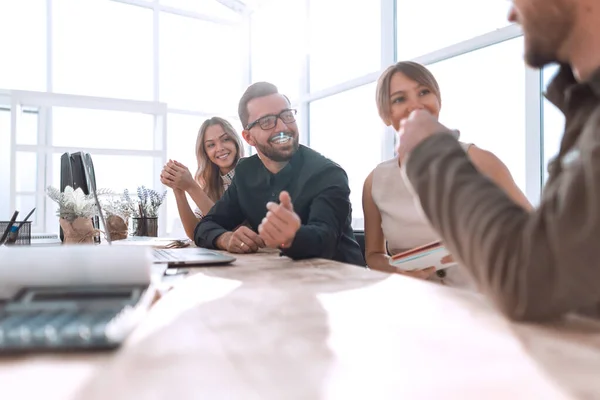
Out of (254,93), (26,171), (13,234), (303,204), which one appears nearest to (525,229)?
(303,204)

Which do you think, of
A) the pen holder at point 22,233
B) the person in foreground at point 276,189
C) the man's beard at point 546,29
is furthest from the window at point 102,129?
the man's beard at point 546,29

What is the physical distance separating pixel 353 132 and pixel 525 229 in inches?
157

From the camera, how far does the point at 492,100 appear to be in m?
2.81

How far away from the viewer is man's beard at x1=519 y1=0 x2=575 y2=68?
64 cm

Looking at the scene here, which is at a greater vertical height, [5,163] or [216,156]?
[5,163]

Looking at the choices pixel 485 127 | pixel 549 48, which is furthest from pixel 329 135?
pixel 549 48

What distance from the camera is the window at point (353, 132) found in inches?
162

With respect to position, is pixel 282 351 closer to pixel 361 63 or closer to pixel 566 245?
pixel 566 245

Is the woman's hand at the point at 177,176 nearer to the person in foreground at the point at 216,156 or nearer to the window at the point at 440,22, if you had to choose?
the person in foreground at the point at 216,156

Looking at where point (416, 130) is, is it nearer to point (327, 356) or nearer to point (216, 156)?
point (327, 356)

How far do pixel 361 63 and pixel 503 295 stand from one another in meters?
3.99

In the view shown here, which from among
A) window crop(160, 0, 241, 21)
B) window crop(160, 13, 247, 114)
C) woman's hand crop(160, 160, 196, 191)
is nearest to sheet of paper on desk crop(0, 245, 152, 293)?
woman's hand crop(160, 160, 196, 191)

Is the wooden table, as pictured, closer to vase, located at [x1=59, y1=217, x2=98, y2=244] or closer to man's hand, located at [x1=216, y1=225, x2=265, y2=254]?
man's hand, located at [x1=216, y1=225, x2=265, y2=254]

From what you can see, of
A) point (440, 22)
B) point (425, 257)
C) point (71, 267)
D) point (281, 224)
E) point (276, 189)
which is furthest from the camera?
point (440, 22)
